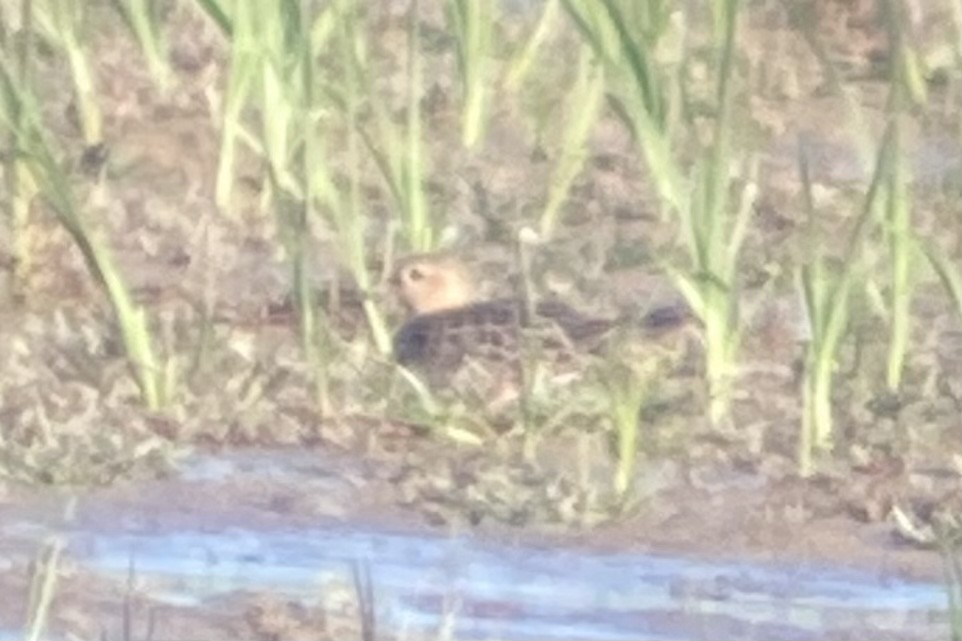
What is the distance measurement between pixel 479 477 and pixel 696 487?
28 cm

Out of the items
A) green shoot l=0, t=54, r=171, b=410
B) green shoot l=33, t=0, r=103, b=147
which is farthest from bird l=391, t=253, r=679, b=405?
→ green shoot l=33, t=0, r=103, b=147

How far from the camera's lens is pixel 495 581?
4086mm

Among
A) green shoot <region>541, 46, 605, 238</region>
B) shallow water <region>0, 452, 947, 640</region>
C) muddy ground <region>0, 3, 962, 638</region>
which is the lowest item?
shallow water <region>0, 452, 947, 640</region>

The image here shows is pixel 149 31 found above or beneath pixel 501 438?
above

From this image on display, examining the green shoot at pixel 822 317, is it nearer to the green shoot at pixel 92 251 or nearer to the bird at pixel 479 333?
the bird at pixel 479 333

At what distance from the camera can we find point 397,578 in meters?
4.07

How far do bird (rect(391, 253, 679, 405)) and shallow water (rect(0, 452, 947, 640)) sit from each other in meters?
0.51

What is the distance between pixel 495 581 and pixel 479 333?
84 cm

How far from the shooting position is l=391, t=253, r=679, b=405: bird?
4.74 meters

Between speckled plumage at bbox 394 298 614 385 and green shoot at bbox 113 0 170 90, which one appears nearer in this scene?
speckled plumage at bbox 394 298 614 385

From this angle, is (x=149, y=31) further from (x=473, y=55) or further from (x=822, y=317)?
(x=822, y=317)

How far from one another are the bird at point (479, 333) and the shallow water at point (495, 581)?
51 cm

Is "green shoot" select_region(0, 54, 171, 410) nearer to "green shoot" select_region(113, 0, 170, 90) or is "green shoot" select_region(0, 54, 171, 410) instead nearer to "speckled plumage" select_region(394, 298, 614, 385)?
"speckled plumage" select_region(394, 298, 614, 385)

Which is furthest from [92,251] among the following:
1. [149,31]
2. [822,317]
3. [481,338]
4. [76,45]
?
[149,31]
